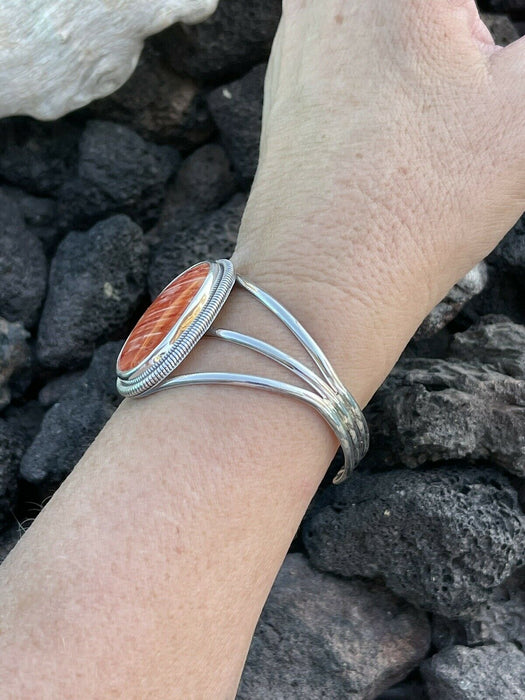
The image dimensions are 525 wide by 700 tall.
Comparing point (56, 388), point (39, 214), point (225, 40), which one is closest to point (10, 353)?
point (56, 388)

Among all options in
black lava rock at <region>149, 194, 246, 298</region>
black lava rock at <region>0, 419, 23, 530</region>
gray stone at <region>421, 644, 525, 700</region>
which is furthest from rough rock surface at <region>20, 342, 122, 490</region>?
gray stone at <region>421, 644, 525, 700</region>

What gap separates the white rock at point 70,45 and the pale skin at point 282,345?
31 cm

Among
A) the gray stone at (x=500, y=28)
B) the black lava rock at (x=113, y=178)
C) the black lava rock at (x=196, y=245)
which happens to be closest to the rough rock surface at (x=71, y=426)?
the black lava rock at (x=196, y=245)

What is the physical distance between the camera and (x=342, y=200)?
796 mm

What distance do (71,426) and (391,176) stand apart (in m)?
0.63

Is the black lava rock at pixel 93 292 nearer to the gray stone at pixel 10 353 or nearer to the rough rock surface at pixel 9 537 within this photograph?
the gray stone at pixel 10 353

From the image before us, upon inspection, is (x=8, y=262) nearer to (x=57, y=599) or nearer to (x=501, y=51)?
(x=57, y=599)

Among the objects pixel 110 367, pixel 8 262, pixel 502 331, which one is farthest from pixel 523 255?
pixel 8 262

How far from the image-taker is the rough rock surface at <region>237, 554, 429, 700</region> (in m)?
0.96

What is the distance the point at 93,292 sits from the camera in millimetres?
1182

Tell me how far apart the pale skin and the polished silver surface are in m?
0.01

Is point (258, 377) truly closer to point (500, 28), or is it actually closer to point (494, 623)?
point (494, 623)

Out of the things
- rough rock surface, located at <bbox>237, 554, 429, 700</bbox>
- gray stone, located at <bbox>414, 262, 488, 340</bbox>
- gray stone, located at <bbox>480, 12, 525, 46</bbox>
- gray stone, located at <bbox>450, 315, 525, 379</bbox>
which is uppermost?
gray stone, located at <bbox>480, 12, 525, 46</bbox>

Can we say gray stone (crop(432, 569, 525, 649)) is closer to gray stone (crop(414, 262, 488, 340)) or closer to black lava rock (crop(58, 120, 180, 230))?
gray stone (crop(414, 262, 488, 340))
